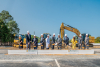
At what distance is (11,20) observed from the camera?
31094mm

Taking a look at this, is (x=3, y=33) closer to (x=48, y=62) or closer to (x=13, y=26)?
(x=13, y=26)

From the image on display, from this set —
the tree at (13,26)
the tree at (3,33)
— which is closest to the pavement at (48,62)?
the tree at (3,33)

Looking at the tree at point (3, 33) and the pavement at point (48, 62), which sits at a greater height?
the tree at point (3, 33)

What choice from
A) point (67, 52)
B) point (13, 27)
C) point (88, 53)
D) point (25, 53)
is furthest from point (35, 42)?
point (13, 27)

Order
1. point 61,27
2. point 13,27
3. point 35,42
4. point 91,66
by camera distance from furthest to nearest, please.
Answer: point 13,27, point 61,27, point 35,42, point 91,66

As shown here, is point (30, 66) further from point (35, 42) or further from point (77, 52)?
point (77, 52)

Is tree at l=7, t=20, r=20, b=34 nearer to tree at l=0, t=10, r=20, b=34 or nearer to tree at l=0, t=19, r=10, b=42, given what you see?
tree at l=0, t=10, r=20, b=34

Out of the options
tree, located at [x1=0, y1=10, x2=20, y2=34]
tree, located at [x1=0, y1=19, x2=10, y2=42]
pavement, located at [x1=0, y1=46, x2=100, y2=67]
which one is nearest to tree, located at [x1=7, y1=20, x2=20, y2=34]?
tree, located at [x1=0, y1=10, x2=20, y2=34]

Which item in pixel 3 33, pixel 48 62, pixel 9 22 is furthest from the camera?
pixel 9 22

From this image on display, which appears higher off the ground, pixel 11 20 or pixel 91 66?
pixel 11 20

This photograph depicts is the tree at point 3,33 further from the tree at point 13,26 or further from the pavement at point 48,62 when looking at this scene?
the pavement at point 48,62

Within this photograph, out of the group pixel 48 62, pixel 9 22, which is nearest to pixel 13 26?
pixel 9 22

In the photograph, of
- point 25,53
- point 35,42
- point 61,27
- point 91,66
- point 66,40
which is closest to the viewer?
point 91,66

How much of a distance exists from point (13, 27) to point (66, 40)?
22377 millimetres
